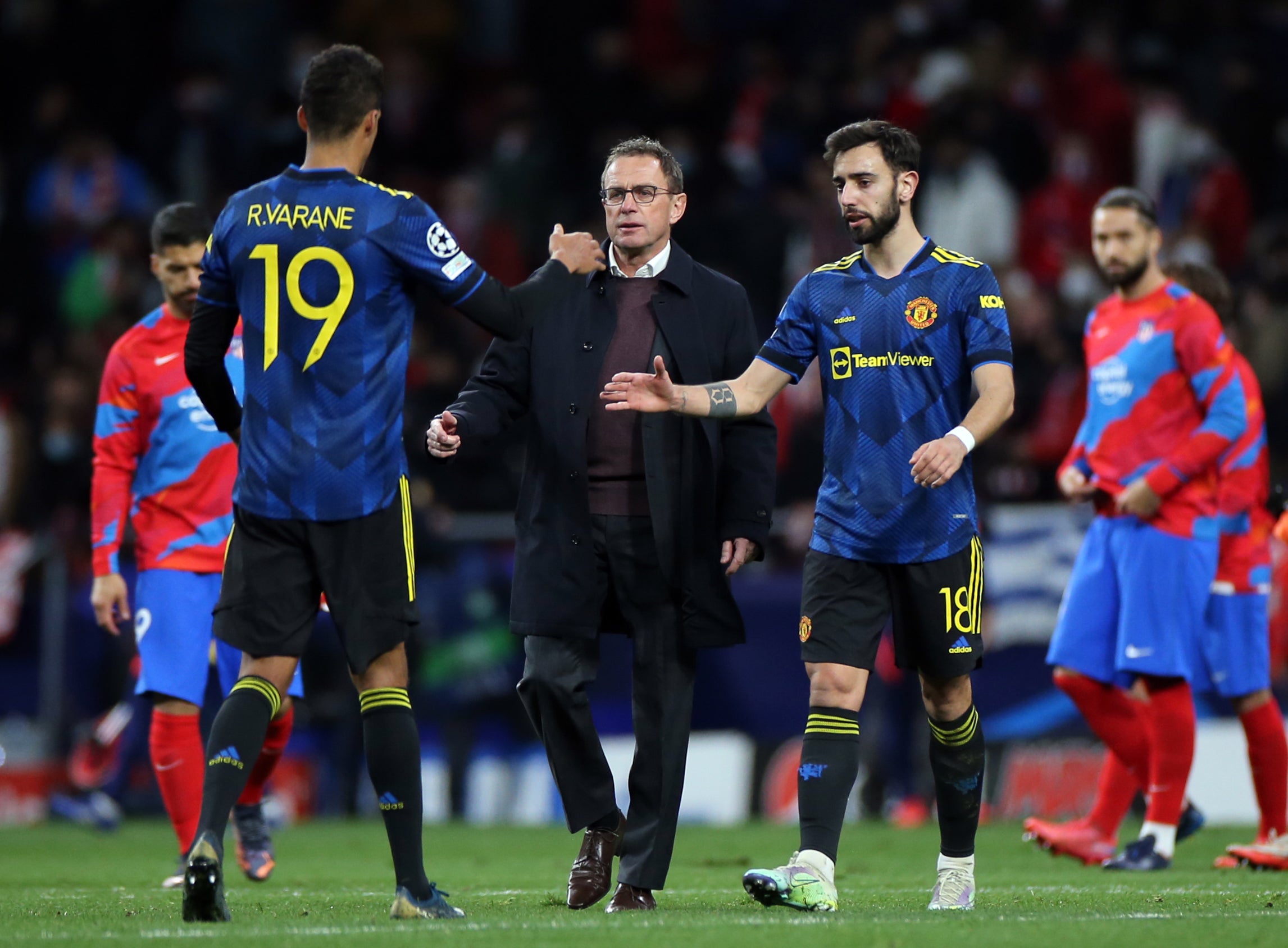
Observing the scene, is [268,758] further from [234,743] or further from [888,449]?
[888,449]

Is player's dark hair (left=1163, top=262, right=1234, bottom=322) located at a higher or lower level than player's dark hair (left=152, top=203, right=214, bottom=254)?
lower

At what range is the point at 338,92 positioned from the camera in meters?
5.43

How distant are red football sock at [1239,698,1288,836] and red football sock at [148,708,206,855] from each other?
4551 millimetres

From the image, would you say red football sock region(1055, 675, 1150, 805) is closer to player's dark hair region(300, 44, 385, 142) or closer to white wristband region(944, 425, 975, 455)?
white wristband region(944, 425, 975, 455)

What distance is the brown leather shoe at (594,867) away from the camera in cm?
609

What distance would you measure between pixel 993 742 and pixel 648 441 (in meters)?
5.95

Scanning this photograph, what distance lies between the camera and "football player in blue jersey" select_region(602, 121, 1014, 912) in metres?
5.88

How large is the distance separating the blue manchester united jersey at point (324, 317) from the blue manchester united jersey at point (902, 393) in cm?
135

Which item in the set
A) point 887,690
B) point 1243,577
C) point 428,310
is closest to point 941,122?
point 428,310

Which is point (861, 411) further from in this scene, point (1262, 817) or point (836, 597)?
point (1262, 817)

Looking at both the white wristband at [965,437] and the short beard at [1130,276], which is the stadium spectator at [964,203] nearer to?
the short beard at [1130,276]

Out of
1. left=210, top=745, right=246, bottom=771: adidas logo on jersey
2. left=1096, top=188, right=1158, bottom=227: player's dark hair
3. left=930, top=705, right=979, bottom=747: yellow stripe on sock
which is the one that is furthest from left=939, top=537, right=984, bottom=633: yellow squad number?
left=1096, top=188, right=1158, bottom=227: player's dark hair

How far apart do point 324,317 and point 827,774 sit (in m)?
2.08

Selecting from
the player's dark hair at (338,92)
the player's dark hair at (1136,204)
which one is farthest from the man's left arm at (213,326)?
the player's dark hair at (1136,204)
